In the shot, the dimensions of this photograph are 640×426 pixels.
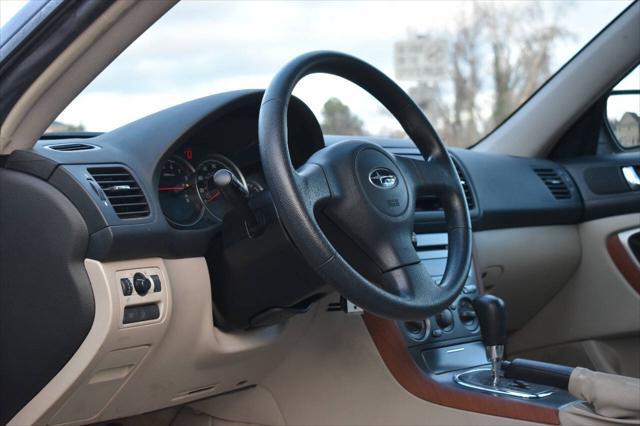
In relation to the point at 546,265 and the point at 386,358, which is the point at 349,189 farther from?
the point at 546,265

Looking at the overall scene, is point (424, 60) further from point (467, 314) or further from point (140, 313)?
point (140, 313)

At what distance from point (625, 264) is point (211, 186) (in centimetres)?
159

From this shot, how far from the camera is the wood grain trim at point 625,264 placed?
3.06 metres

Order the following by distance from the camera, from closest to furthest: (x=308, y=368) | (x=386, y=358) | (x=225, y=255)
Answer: (x=225, y=255) → (x=386, y=358) → (x=308, y=368)

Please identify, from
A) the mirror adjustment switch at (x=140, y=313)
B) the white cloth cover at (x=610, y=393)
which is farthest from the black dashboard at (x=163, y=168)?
the white cloth cover at (x=610, y=393)

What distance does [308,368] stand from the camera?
7.86 feet

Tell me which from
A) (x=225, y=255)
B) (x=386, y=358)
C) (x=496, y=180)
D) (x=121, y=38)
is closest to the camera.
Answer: (x=121, y=38)

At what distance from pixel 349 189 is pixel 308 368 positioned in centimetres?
81

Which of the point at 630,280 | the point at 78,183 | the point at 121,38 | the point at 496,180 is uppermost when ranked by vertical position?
the point at 121,38

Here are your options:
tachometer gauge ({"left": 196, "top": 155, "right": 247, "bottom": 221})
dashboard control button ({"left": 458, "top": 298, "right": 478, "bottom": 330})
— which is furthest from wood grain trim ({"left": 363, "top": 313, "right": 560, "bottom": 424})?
tachometer gauge ({"left": 196, "top": 155, "right": 247, "bottom": 221})

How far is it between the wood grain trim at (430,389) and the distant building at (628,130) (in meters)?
1.44

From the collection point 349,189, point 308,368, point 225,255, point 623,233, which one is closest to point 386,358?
point 308,368

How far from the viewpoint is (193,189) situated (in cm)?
212

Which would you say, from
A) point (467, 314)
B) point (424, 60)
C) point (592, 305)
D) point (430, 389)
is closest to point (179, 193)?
point (430, 389)
